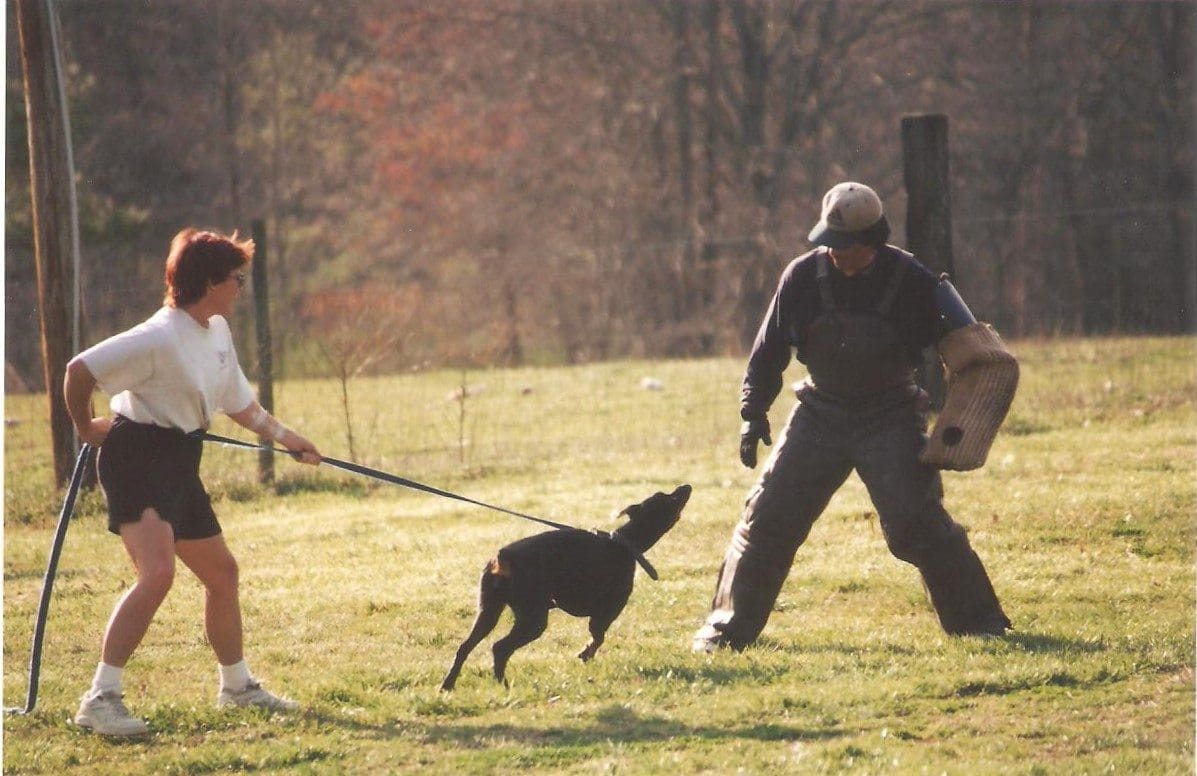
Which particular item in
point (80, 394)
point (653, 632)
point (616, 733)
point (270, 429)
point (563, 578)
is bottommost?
point (653, 632)

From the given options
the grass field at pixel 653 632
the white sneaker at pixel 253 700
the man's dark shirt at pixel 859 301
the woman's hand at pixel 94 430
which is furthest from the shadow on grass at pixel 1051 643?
the woman's hand at pixel 94 430

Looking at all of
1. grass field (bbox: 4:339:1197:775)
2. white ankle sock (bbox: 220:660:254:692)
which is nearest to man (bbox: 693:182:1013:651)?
grass field (bbox: 4:339:1197:775)

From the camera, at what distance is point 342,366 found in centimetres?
1232

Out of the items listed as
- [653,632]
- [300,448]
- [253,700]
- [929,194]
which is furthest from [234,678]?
[929,194]

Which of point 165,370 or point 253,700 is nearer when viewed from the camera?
point 165,370

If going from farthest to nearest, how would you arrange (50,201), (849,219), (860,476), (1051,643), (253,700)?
(50,201) → (1051,643) → (860,476) → (849,219) → (253,700)

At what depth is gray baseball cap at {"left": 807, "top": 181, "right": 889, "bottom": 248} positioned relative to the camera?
6.05 m

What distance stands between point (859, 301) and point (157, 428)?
2.83m

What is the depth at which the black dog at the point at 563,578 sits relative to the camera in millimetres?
5785

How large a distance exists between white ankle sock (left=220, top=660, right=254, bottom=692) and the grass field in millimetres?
151

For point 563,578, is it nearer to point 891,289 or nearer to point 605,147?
point 891,289

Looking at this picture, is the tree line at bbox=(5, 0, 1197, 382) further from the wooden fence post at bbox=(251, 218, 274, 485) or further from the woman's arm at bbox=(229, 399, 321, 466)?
the woman's arm at bbox=(229, 399, 321, 466)

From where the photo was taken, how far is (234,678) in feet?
19.3

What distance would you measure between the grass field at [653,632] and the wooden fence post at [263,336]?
0.19 metres
